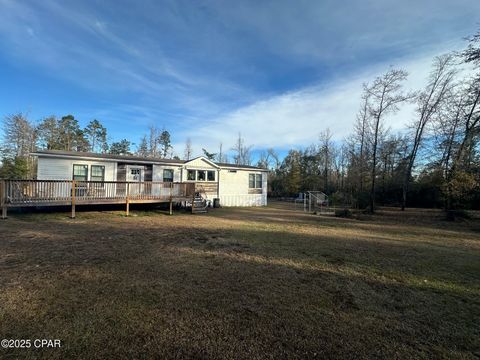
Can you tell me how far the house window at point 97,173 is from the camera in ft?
48.2

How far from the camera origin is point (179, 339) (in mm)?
2594

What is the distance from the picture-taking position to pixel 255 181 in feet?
73.7

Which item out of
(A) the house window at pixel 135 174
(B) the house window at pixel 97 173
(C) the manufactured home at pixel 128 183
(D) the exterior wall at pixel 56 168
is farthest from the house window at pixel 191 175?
(D) the exterior wall at pixel 56 168

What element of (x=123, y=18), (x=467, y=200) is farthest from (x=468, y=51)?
(x=123, y=18)

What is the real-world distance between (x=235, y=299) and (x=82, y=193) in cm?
1192

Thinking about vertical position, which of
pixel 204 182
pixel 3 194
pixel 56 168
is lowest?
pixel 3 194

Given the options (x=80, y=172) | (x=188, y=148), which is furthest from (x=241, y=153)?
(x=80, y=172)

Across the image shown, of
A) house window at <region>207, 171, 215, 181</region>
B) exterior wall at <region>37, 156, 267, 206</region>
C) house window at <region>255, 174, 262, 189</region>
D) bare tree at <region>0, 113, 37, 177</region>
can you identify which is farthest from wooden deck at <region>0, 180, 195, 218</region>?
bare tree at <region>0, 113, 37, 177</region>

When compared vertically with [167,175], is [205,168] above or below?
above

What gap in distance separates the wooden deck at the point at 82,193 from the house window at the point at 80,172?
2126mm

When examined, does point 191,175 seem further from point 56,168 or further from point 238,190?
point 56,168

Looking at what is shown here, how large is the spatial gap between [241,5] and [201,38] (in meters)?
3.07

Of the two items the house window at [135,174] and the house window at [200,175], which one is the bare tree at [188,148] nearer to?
the house window at [200,175]

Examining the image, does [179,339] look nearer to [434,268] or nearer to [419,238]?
[434,268]
